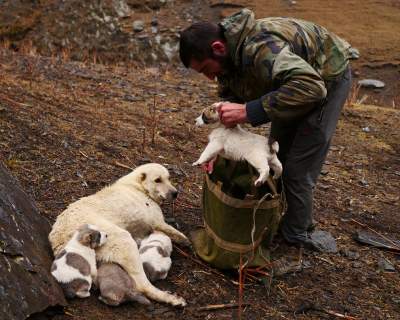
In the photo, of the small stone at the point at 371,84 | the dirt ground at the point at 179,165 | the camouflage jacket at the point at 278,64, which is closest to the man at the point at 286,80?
the camouflage jacket at the point at 278,64

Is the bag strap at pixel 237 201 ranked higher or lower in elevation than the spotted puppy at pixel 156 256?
higher

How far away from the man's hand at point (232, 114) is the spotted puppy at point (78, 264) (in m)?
1.32

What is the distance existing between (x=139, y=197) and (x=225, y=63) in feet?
5.20

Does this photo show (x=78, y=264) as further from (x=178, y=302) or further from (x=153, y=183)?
(x=153, y=183)

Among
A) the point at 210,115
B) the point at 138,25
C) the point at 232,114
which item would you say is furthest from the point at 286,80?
the point at 138,25

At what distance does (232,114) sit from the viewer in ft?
13.5

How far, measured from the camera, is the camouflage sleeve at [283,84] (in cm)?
383

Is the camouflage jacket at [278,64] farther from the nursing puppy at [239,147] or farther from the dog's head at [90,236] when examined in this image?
the dog's head at [90,236]

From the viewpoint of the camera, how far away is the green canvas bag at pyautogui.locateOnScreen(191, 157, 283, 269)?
430 cm

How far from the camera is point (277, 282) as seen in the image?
4.56 m

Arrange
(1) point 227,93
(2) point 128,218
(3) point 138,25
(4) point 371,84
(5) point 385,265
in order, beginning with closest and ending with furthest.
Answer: (2) point 128,218 < (1) point 227,93 < (5) point 385,265 < (4) point 371,84 < (3) point 138,25

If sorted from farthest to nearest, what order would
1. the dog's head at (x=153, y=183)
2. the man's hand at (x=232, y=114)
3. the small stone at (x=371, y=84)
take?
the small stone at (x=371, y=84), the dog's head at (x=153, y=183), the man's hand at (x=232, y=114)

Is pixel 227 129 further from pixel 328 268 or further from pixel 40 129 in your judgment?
pixel 40 129

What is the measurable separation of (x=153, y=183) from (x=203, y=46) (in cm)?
169
